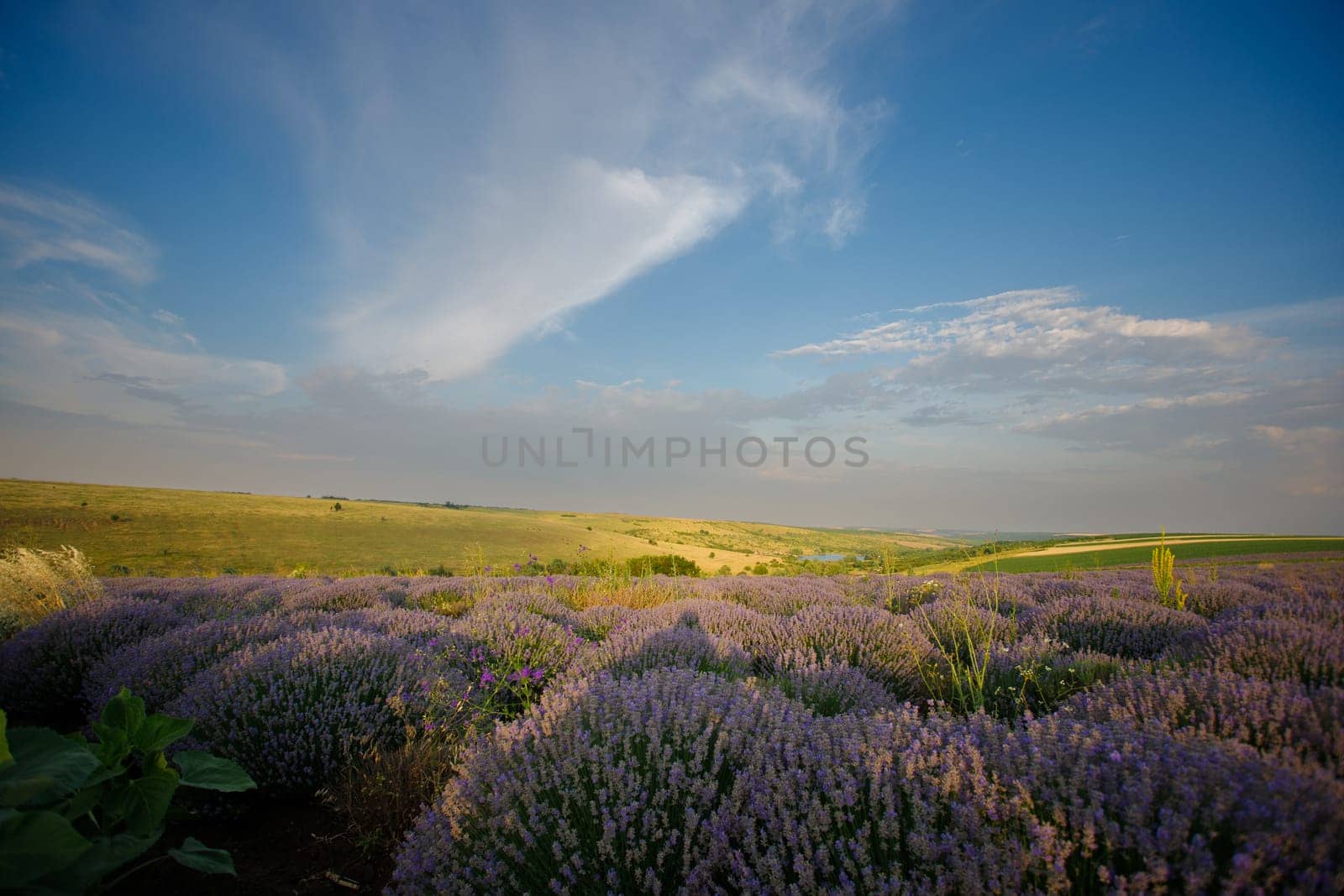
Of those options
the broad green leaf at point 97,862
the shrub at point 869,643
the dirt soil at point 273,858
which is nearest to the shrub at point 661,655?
the shrub at point 869,643

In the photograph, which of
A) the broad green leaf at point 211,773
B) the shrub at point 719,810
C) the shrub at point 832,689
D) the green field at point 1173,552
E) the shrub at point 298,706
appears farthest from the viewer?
the green field at point 1173,552

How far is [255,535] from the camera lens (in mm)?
17047

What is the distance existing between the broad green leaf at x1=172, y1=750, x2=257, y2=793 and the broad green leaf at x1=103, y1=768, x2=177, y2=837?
5 centimetres

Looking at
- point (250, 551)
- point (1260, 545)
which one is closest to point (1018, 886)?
point (1260, 545)

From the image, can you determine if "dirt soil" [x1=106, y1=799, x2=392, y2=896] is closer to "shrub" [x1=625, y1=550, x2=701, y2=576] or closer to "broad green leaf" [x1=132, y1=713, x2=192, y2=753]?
"broad green leaf" [x1=132, y1=713, x2=192, y2=753]

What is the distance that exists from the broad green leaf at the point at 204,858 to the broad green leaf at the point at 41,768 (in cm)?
30

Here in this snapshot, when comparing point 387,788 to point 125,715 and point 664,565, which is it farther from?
point 664,565

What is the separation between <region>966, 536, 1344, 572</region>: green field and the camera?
8.77m

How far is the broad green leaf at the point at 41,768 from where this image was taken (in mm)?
1157

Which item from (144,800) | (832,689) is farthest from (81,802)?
(832,689)

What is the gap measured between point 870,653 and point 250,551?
56.2 feet

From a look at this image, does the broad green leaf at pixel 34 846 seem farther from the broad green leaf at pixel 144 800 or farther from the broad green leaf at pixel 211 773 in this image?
the broad green leaf at pixel 211 773

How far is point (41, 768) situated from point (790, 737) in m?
2.15

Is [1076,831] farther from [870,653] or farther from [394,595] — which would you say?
[394,595]
